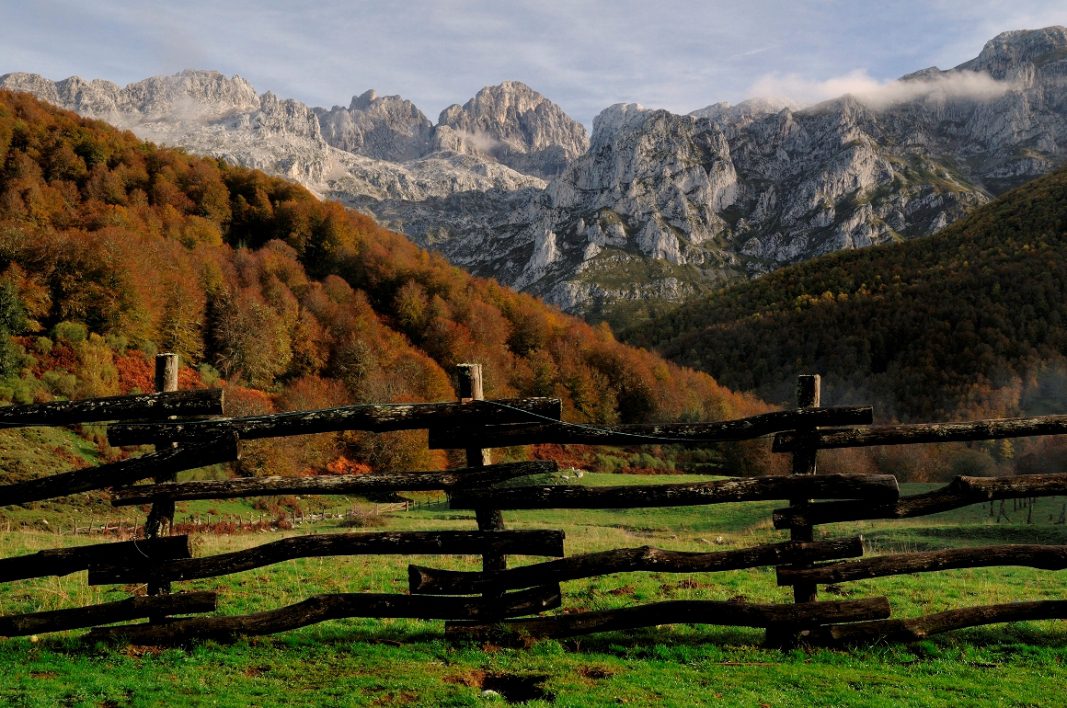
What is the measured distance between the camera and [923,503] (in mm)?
8766

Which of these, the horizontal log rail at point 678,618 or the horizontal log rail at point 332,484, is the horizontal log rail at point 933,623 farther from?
the horizontal log rail at point 332,484

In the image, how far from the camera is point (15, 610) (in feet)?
32.1

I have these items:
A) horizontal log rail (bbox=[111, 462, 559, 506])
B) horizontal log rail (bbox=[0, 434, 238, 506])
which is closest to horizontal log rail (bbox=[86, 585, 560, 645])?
horizontal log rail (bbox=[111, 462, 559, 506])

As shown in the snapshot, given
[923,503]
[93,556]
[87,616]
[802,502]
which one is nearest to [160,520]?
[93,556]

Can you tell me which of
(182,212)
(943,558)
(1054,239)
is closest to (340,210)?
(182,212)

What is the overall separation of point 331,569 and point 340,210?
89203mm

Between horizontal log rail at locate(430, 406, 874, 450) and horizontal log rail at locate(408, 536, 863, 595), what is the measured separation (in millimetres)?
1486

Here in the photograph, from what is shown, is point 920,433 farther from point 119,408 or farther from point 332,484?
point 119,408

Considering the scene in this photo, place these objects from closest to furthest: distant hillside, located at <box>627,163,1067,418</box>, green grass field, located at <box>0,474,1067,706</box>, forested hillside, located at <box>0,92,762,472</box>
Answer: green grass field, located at <box>0,474,1067,706</box>
forested hillside, located at <box>0,92,762,472</box>
distant hillside, located at <box>627,163,1067,418</box>

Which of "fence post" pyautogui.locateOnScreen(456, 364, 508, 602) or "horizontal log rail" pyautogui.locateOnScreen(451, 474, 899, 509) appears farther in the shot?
"fence post" pyautogui.locateOnScreen(456, 364, 508, 602)

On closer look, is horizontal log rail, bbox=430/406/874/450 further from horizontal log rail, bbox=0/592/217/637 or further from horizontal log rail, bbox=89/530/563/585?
horizontal log rail, bbox=0/592/217/637

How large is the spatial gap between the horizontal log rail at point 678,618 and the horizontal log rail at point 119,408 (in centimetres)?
448

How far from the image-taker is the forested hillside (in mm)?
52562

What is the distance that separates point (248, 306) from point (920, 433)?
64.9 meters
